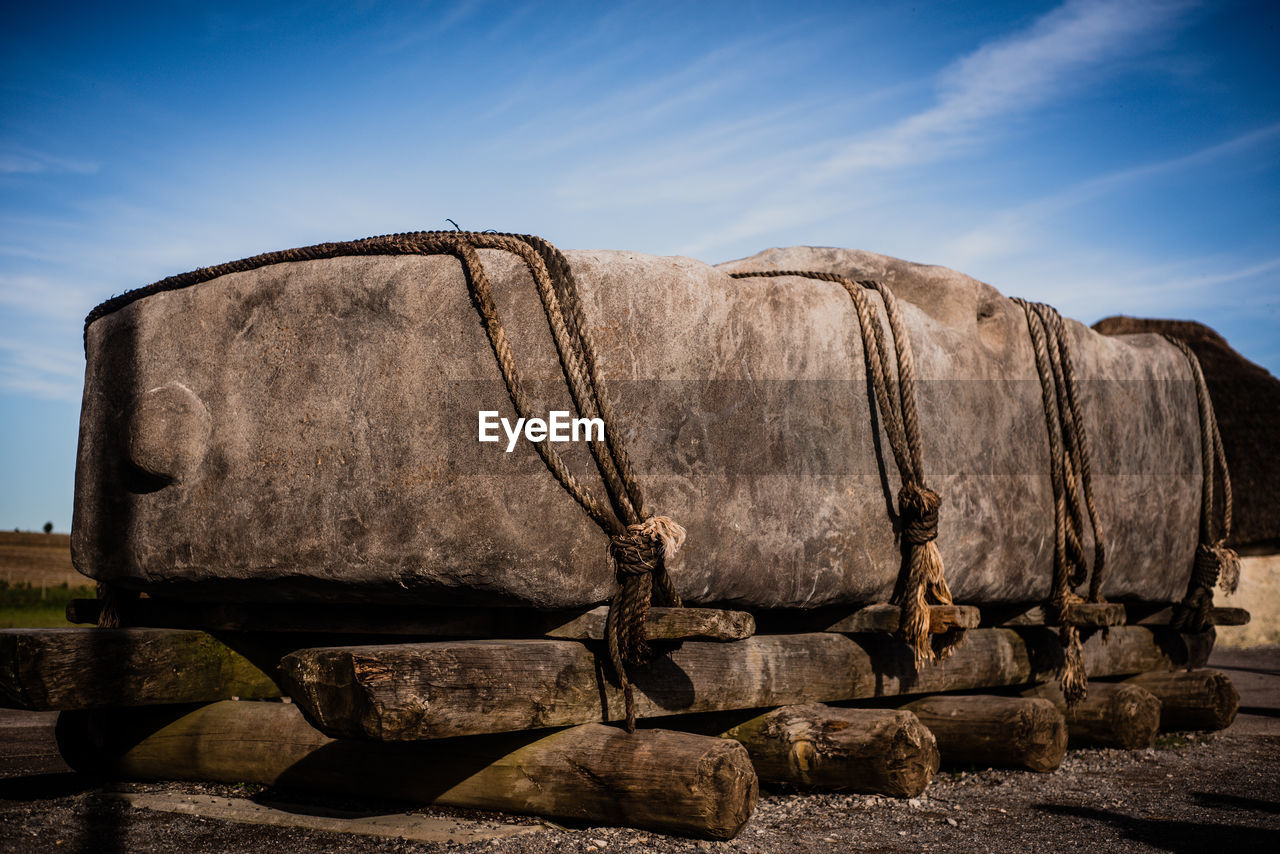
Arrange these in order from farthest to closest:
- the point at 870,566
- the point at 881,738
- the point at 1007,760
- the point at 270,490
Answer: the point at 1007,760
the point at 870,566
the point at 881,738
the point at 270,490

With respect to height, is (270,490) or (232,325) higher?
(232,325)

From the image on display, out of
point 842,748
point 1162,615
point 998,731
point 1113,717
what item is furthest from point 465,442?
point 1162,615

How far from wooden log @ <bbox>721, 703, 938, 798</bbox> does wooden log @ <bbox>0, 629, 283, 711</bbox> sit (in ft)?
5.58

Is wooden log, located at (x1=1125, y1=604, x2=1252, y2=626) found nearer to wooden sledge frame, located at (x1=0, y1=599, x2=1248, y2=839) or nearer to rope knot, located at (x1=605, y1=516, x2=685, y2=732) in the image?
wooden sledge frame, located at (x1=0, y1=599, x2=1248, y2=839)

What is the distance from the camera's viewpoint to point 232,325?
11.0 ft

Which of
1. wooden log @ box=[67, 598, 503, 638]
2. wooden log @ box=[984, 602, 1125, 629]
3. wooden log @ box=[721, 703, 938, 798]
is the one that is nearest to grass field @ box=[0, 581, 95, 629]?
wooden log @ box=[67, 598, 503, 638]

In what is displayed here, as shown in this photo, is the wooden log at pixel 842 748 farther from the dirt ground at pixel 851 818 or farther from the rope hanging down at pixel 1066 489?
the rope hanging down at pixel 1066 489

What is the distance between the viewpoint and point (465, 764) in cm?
305

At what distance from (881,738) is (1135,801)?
113cm

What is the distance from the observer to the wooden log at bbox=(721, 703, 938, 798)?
3.41 metres

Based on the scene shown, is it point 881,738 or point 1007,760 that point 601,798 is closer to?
point 881,738

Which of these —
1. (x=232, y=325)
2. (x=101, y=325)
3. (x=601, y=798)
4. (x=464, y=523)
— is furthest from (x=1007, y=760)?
(x=101, y=325)

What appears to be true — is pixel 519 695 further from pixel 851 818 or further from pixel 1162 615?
pixel 1162 615

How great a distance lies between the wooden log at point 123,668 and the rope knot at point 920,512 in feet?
7.37
